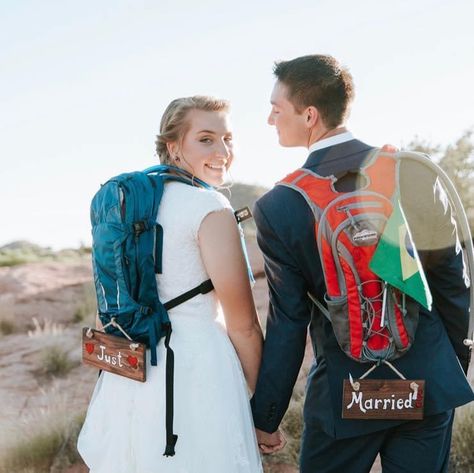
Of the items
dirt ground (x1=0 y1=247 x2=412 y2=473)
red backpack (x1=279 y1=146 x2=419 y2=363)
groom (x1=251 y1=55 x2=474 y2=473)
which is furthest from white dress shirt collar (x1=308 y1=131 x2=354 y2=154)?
dirt ground (x1=0 y1=247 x2=412 y2=473)

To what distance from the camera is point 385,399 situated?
2.51 m

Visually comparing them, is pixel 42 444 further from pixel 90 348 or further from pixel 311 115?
pixel 311 115

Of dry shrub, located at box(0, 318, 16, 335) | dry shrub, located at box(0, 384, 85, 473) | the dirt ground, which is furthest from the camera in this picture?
dry shrub, located at box(0, 318, 16, 335)

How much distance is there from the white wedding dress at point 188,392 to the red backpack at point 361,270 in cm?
42

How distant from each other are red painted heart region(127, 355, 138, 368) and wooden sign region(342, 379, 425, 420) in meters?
0.79

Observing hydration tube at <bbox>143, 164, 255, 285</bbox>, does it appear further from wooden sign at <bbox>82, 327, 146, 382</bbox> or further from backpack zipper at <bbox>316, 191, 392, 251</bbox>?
wooden sign at <bbox>82, 327, 146, 382</bbox>

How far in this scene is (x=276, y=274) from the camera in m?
2.64

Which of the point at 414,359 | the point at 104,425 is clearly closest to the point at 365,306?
the point at 414,359

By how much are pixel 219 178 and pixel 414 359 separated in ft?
3.63

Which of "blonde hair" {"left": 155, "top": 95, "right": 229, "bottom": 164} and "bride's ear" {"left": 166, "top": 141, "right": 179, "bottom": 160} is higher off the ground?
"blonde hair" {"left": 155, "top": 95, "right": 229, "bottom": 164}

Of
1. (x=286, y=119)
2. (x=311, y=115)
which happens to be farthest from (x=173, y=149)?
(x=311, y=115)

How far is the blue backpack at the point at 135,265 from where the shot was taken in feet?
8.53

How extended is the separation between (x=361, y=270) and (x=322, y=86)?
2.41 ft

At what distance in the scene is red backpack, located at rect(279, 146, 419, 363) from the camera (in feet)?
7.96
